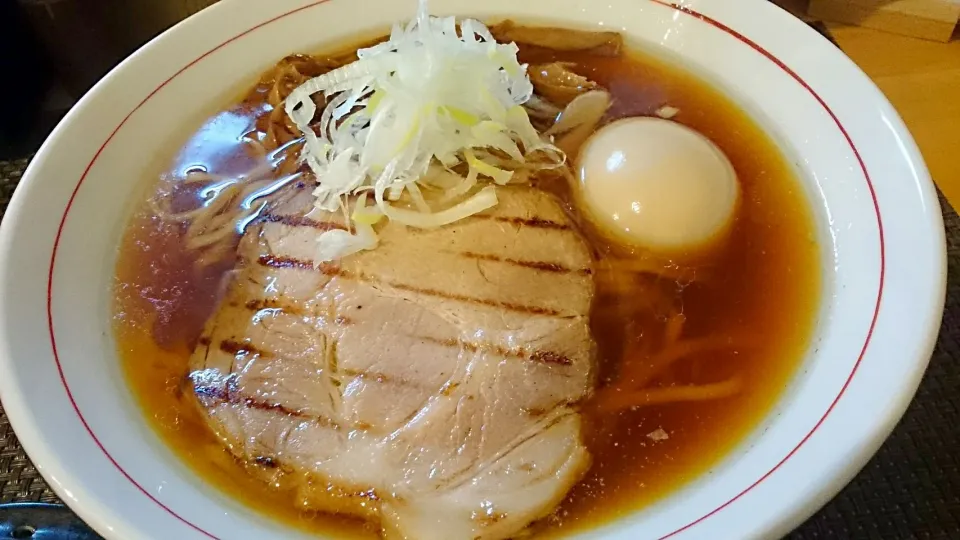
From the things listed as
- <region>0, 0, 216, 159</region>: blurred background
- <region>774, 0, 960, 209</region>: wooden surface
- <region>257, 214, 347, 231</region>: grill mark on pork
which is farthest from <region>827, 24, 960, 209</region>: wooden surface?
<region>0, 0, 216, 159</region>: blurred background

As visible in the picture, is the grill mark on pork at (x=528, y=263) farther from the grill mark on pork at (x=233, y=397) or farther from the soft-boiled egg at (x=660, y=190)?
the grill mark on pork at (x=233, y=397)

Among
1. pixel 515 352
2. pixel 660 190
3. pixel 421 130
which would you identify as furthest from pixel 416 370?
pixel 660 190

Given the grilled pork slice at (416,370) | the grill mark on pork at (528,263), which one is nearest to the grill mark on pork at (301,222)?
the grilled pork slice at (416,370)

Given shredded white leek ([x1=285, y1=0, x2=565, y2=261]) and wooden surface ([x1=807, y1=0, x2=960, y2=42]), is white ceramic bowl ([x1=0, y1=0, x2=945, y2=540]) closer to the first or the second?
shredded white leek ([x1=285, y1=0, x2=565, y2=261])

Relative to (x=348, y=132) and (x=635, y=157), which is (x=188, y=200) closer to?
(x=348, y=132)

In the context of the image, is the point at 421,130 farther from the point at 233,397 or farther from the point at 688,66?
the point at 688,66

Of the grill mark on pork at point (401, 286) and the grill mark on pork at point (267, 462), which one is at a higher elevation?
the grill mark on pork at point (401, 286)
